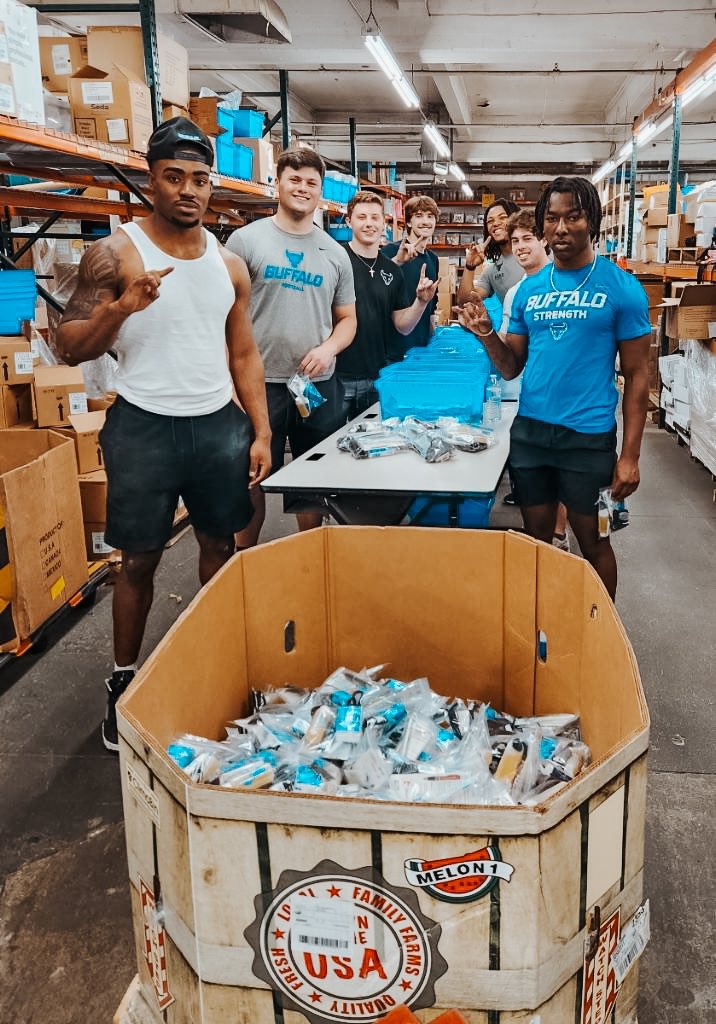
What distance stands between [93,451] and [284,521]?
1.31 metres

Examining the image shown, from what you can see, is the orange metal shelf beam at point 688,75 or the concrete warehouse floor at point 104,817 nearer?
the concrete warehouse floor at point 104,817

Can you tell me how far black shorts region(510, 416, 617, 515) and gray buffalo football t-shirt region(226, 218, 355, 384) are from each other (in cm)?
86

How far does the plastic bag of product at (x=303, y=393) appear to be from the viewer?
2.96 metres

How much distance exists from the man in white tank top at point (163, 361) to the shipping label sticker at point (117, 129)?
173cm

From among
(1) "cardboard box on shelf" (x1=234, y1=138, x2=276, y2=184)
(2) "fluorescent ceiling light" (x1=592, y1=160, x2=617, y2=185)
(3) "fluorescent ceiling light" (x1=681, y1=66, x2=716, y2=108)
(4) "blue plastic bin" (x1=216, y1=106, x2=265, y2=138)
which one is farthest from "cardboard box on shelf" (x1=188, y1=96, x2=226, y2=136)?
(2) "fluorescent ceiling light" (x1=592, y1=160, x2=617, y2=185)

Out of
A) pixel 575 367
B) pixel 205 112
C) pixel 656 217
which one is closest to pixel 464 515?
pixel 575 367

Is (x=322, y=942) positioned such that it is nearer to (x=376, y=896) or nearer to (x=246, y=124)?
(x=376, y=896)

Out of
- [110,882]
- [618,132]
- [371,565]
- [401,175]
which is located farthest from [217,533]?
[401,175]

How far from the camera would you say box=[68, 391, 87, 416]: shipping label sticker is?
138 inches

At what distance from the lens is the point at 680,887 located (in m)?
1.75

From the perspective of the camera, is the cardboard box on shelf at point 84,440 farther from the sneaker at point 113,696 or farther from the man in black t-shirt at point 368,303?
the sneaker at point 113,696

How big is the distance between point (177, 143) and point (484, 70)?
9001mm

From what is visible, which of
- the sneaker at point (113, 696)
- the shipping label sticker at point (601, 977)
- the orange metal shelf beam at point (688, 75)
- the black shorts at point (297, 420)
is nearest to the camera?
the shipping label sticker at point (601, 977)

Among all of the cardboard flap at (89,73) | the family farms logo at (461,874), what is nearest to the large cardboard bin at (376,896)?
the family farms logo at (461,874)
